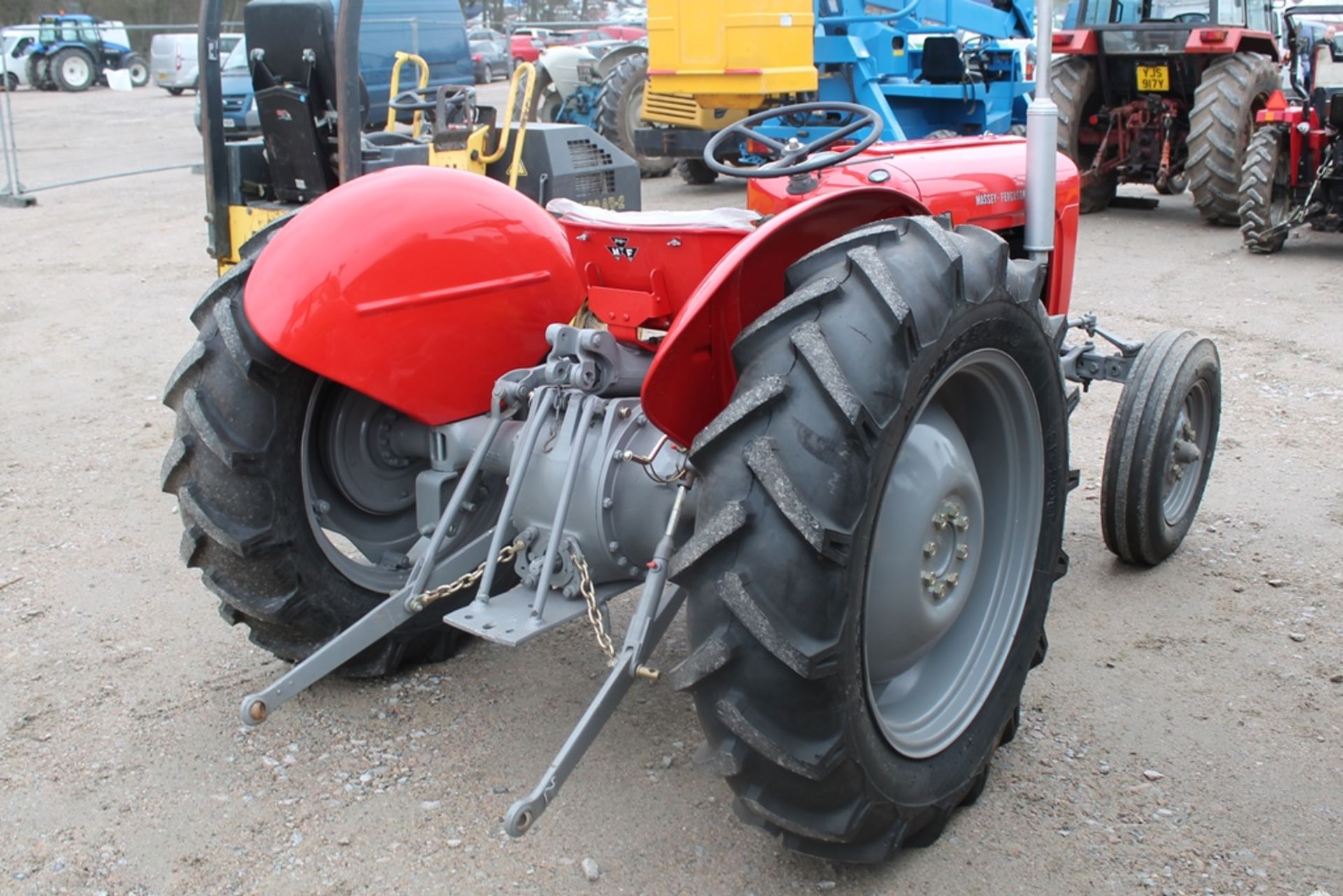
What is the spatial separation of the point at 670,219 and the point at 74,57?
1191 inches

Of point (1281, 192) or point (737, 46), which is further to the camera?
point (737, 46)

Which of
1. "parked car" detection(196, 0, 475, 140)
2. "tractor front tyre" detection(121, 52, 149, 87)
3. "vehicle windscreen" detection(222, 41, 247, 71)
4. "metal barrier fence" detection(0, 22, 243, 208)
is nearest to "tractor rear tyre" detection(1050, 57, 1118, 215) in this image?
"parked car" detection(196, 0, 475, 140)

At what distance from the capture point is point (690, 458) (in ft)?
7.11

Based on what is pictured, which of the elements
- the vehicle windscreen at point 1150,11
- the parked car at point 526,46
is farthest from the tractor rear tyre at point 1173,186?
the parked car at point 526,46

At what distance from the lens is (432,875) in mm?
2543

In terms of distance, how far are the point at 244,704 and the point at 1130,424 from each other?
2.56m

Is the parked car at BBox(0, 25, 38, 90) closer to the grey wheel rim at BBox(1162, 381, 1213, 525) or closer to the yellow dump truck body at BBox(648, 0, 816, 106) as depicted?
the yellow dump truck body at BBox(648, 0, 816, 106)

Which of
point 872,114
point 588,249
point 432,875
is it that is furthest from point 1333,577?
point 432,875

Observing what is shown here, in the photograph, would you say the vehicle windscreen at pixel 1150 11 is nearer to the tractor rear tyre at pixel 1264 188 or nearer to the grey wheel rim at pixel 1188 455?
the tractor rear tyre at pixel 1264 188

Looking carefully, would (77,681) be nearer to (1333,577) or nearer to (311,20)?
(1333,577)

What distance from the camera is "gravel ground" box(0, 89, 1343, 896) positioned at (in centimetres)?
255

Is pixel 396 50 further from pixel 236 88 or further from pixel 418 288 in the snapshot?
pixel 418 288

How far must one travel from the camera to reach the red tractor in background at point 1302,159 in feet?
28.4

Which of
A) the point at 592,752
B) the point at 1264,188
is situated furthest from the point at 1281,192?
the point at 592,752
